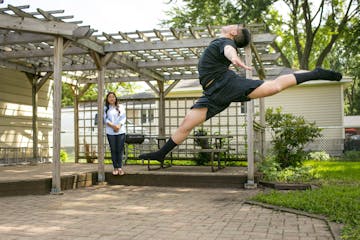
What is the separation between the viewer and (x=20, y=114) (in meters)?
11.3

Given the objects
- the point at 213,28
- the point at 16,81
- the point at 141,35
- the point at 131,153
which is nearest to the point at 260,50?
the point at 213,28

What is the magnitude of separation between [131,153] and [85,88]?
2.47 m

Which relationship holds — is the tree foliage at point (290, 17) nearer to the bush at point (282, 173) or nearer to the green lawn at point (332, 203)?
the bush at point (282, 173)

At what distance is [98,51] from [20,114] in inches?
170

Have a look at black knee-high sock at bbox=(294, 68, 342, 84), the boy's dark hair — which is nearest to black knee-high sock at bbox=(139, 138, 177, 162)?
the boy's dark hair

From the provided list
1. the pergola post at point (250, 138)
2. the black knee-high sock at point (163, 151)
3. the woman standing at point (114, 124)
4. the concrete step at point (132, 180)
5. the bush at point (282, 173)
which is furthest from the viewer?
the woman standing at point (114, 124)

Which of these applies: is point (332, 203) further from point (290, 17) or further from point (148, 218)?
point (290, 17)

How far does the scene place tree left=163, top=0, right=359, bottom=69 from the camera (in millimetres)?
20917

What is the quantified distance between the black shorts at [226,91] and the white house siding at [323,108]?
1452 cm

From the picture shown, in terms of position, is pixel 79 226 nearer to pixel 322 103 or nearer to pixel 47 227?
pixel 47 227

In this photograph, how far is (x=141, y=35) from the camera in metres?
7.94

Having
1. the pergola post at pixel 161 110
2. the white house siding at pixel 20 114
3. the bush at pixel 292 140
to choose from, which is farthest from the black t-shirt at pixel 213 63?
the white house siding at pixel 20 114

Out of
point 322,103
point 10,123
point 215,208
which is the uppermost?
point 322,103

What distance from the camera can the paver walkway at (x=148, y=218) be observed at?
4.02 m
